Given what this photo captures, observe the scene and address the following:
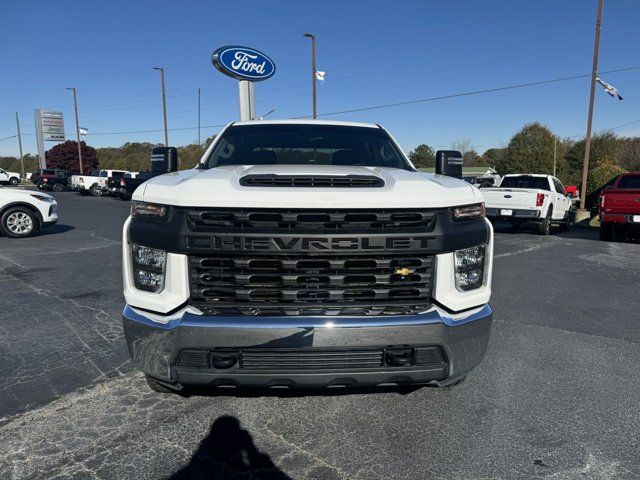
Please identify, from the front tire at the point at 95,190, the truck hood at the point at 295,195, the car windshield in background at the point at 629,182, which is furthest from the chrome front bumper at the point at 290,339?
the front tire at the point at 95,190

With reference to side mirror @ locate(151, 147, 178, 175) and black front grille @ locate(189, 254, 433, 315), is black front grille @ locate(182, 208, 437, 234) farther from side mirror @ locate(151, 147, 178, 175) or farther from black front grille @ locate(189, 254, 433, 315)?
side mirror @ locate(151, 147, 178, 175)

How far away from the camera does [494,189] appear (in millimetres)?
12742

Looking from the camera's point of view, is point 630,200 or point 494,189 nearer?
point 630,200

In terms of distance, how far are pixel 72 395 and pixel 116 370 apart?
414 mm

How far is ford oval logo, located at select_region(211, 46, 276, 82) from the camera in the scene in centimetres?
1309

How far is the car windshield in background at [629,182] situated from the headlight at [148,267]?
1208 cm

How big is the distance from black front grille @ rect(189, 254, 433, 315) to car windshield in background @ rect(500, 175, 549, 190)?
12113mm

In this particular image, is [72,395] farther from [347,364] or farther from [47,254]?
[47,254]

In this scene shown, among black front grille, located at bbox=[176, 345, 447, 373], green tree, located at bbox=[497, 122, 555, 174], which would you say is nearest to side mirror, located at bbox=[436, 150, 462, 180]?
black front grille, located at bbox=[176, 345, 447, 373]

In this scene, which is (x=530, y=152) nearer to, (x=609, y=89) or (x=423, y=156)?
(x=423, y=156)

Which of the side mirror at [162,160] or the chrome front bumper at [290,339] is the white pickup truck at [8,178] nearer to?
the side mirror at [162,160]

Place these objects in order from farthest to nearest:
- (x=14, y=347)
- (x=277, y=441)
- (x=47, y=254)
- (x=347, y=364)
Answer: (x=47, y=254)
(x=14, y=347)
(x=277, y=441)
(x=347, y=364)

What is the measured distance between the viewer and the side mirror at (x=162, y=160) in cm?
390

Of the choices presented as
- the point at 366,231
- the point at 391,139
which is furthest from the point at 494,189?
the point at 366,231
